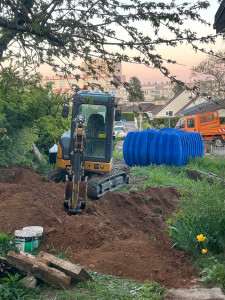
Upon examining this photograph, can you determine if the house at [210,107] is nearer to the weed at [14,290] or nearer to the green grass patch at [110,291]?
the green grass patch at [110,291]

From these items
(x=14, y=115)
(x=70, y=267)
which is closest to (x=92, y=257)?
(x=70, y=267)

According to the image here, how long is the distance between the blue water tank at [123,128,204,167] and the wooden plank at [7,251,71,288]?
1274 cm

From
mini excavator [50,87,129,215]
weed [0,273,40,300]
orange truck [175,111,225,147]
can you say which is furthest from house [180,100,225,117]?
weed [0,273,40,300]

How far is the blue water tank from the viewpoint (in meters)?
17.9

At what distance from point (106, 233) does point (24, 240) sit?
5.25 ft

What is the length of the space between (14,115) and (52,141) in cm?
480

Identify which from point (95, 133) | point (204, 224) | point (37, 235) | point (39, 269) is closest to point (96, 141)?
point (95, 133)

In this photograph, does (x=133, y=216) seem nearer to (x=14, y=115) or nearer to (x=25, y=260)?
(x=14, y=115)

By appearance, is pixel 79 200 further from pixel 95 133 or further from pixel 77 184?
pixel 95 133

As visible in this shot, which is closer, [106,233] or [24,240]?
[24,240]

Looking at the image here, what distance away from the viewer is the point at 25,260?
213 inches

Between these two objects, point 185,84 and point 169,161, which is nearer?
point 185,84

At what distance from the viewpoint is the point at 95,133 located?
40.1ft

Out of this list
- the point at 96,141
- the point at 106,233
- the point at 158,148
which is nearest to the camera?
the point at 106,233
